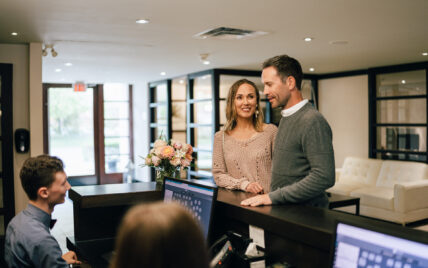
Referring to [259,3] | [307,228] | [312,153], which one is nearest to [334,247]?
[307,228]

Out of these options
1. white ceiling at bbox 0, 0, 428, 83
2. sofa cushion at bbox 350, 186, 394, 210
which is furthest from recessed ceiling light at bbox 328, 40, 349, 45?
sofa cushion at bbox 350, 186, 394, 210

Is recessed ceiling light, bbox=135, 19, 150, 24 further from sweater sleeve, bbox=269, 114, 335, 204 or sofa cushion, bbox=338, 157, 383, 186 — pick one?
sofa cushion, bbox=338, 157, 383, 186

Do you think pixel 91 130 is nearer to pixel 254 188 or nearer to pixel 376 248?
pixel 254 188

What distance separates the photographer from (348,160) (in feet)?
25.5

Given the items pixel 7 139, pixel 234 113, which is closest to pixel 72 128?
pixel 7 139

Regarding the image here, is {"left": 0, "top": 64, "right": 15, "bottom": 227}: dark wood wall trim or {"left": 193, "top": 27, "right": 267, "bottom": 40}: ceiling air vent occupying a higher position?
{"left": 193, "top": 27, "right": 267, "bottom": 40}: ceiling air vent

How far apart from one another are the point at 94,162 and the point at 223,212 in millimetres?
9497

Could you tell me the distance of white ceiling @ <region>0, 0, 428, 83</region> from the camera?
3652mm

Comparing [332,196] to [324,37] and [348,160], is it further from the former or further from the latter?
[348,160]

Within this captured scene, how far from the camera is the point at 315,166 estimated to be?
164 centimetres

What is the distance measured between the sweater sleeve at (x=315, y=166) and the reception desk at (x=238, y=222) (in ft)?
0.17

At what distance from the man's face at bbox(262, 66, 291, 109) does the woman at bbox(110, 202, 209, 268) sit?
1249 mm

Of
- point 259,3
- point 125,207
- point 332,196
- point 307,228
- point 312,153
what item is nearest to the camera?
point 307,228

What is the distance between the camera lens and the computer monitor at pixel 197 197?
1644mm
